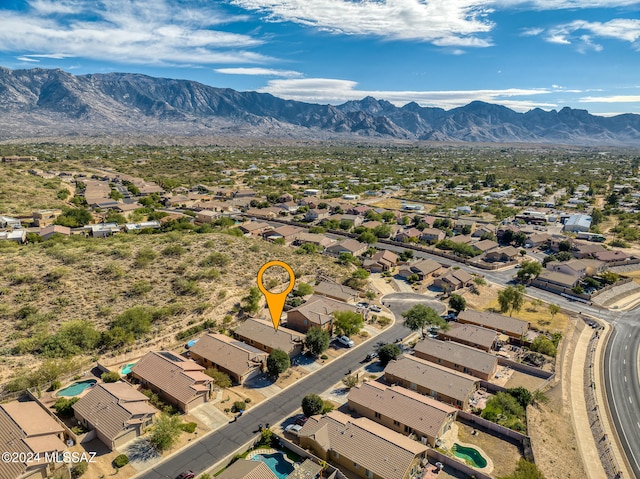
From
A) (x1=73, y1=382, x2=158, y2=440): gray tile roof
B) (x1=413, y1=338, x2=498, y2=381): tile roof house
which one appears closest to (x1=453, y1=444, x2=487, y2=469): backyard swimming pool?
(x1=413, y1=338, x2=498, y2=381): tile roof house

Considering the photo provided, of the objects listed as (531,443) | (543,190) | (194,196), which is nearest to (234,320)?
(531,443)

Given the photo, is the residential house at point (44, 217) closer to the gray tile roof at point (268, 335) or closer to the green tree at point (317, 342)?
the gray tile roof at point (268, 335)

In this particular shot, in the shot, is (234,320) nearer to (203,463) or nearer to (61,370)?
(61,370)

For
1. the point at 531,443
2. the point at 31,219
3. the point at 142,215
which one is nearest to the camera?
the point at 531,443

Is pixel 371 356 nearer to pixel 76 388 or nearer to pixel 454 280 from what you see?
pixel 454 280

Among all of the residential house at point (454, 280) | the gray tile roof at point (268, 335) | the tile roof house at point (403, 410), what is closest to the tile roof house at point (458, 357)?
the tile roof house at point (403, 410)
